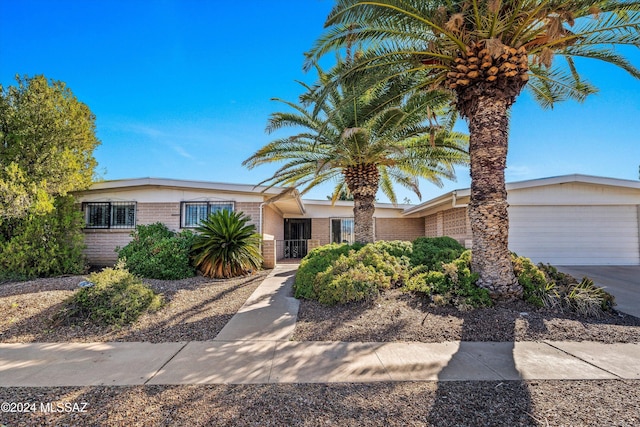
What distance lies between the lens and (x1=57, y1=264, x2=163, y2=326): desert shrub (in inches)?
207

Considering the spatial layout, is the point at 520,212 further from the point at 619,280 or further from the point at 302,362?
the point at 302,362

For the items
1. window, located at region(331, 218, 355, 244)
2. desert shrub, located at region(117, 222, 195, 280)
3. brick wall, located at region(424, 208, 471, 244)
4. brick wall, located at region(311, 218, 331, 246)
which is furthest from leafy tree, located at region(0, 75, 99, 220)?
brick wall, located at region(424, 208, 471, 244)

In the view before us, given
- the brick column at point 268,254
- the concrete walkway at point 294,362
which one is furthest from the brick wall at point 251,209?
the concrete walkway at point 294,362

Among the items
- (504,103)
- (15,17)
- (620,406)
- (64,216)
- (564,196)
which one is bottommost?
(620,406)

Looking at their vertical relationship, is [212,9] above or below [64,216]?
above

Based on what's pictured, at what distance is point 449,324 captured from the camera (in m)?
5.03

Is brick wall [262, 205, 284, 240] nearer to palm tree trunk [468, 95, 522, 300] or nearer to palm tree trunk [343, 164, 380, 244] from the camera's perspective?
palm tree trunk [343, 164, 380, 244]

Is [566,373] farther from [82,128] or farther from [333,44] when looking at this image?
[82,128]

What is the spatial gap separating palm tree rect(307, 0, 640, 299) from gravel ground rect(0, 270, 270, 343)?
505cm

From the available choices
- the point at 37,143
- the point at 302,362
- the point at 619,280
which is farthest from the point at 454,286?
the point at 37,143

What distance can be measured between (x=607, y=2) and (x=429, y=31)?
3.06 metres

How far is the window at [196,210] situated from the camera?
12.1 m

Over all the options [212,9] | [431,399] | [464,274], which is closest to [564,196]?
[464,274]

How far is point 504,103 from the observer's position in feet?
20.0
